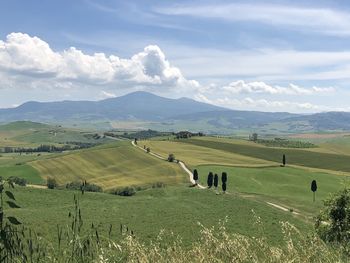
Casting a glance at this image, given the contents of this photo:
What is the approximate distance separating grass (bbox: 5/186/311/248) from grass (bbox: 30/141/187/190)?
43.3 metres

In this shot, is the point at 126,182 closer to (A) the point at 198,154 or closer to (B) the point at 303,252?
(A) the point at 198,154

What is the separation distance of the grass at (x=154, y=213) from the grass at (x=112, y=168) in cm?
4331

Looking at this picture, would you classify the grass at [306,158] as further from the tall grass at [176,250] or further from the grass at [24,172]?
the tall grass at [176,250]

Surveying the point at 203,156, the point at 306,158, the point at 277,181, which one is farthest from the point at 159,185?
the point at 306,158

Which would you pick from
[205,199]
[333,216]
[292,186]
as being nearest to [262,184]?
[292,186]

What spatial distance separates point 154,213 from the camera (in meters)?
61.4

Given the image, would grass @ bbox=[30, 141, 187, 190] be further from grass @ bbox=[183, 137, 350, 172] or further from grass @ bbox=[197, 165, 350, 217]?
grass @ bbox=[183, 137, 350, 172]

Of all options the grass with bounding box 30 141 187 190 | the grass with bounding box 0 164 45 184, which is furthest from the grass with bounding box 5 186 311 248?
the grass with bounding box 0 164 45 184

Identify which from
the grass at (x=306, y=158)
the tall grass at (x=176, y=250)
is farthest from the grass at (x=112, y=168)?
the tall grass at (x=176, y=250)

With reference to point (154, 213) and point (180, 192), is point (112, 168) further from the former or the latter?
point (154, 213)

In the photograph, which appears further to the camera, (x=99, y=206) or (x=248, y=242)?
(x=99, y=206)

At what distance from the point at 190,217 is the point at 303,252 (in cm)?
5293

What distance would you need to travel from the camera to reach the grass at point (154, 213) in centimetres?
4869

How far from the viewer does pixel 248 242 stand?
782cm
